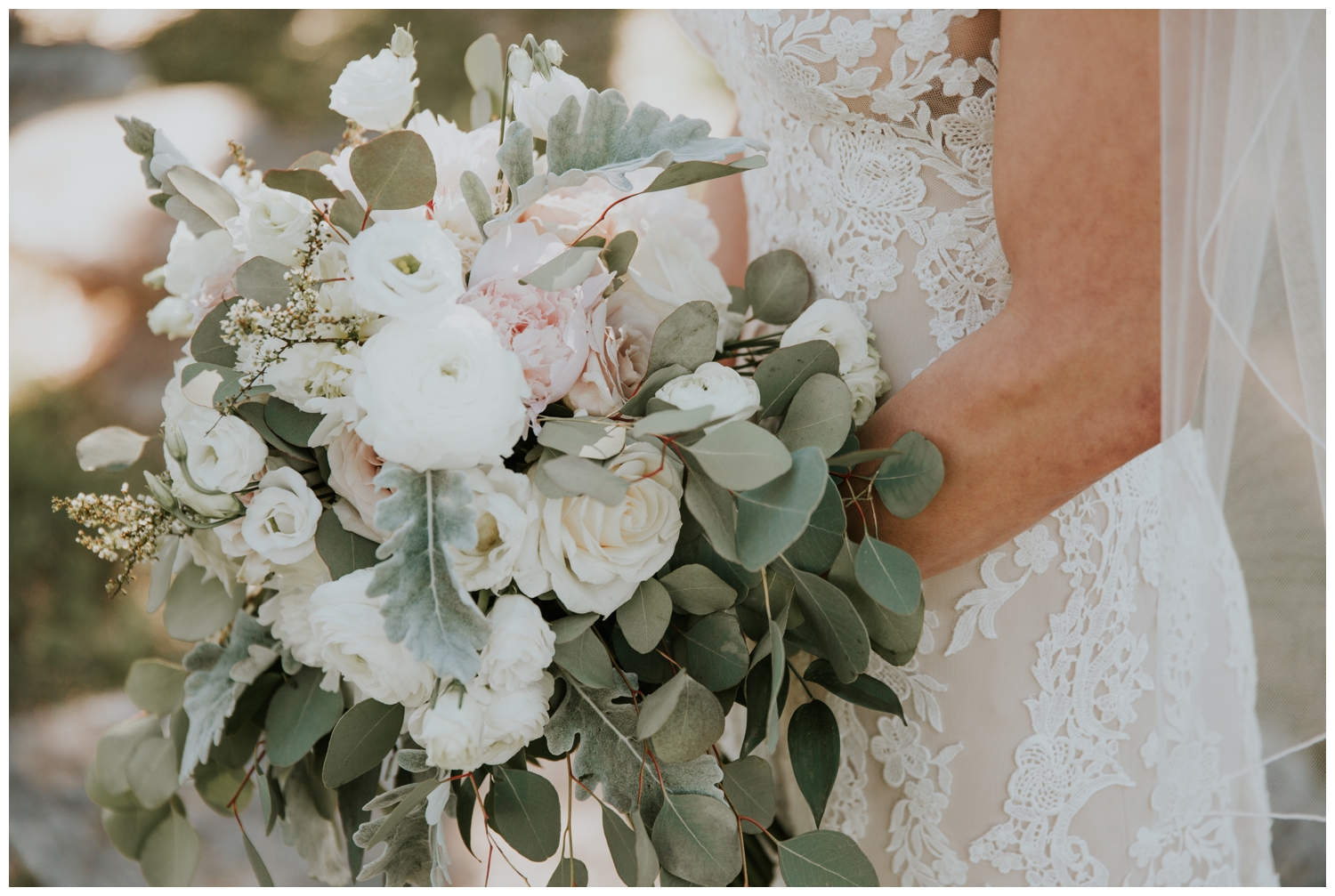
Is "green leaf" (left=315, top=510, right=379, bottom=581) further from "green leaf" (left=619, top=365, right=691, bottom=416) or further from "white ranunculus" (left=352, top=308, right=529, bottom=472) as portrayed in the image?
"green leaf" (left=619, top=365, right=691, bottom=416)

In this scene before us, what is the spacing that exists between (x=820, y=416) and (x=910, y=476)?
10 centimetres

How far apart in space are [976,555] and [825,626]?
0.64ft

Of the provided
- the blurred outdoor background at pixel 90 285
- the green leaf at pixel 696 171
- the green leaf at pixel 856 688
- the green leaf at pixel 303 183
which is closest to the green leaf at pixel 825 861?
the green leaf at pixel 856 688

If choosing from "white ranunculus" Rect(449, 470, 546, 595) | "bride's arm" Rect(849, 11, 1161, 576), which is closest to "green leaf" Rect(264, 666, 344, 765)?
"white ranunculus" Rect(449, 470, 546, 595)

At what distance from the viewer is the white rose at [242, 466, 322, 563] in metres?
0.63

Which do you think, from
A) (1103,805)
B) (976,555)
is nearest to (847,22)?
(976,555)

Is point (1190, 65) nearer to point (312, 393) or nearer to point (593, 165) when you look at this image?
point (593, 165)

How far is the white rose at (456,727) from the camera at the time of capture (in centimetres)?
59

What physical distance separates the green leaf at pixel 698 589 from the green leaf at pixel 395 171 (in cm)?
36

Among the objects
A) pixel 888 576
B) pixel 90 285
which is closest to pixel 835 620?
pixel 888 576

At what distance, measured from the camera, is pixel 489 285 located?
63 centimetres

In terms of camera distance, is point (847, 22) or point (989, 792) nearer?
point (847, 22)

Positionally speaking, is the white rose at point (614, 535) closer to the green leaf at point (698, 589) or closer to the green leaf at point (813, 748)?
the green leaf at point (698, 589)

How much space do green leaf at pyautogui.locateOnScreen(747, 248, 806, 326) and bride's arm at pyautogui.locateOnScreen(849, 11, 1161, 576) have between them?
0.61 feet
